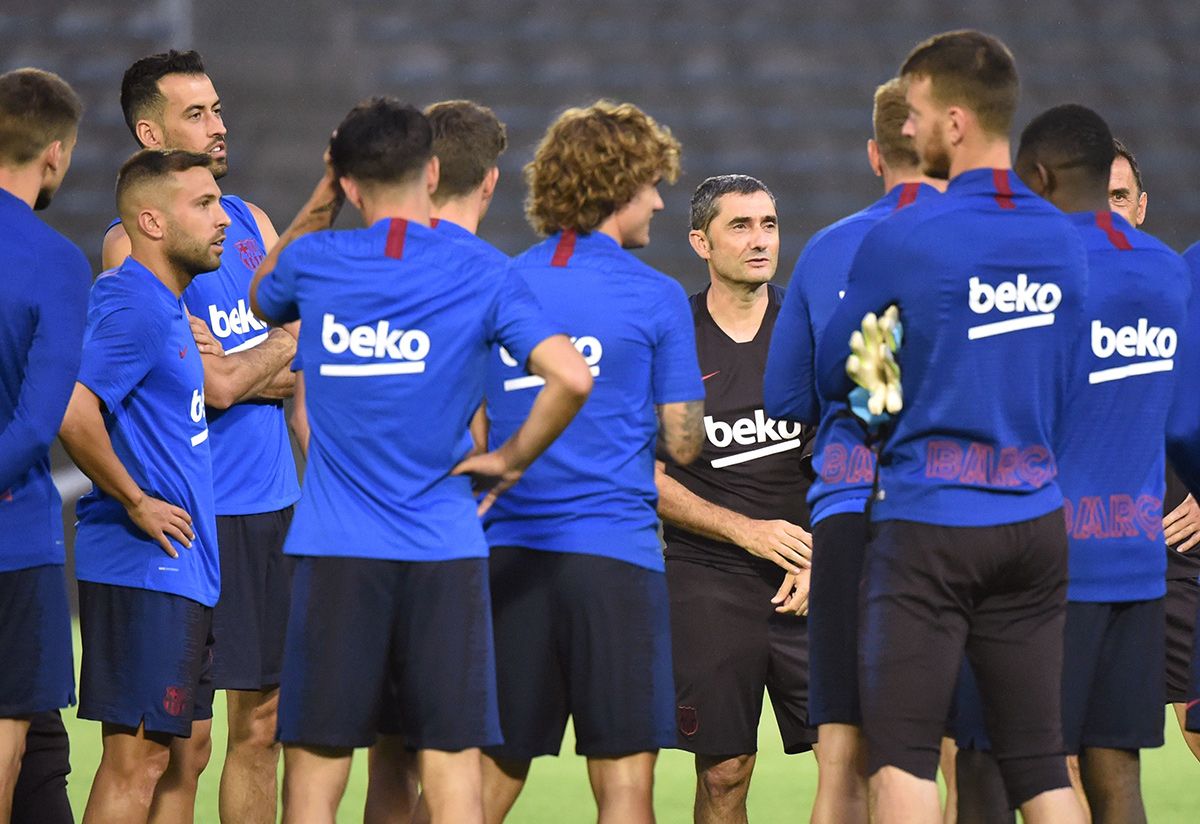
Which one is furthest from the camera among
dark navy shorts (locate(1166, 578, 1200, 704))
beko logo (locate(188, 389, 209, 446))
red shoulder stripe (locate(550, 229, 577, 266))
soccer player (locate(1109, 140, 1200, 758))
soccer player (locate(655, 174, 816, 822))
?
dark navy shorts (locate(1166, 578, 1200, 704))

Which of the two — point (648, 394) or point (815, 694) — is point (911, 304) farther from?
point (815, 694)

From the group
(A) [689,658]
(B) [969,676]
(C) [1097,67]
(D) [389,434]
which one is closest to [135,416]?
(D) [389,434]

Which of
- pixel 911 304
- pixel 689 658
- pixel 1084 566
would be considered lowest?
pixel 689 658

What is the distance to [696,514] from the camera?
4.96 meters

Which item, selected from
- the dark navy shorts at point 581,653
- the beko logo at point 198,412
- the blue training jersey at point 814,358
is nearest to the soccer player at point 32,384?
the beko logo at point 198,412

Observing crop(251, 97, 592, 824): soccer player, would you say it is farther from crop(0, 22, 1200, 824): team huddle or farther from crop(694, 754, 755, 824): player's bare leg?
crop(694, 754, 755, 824): player's bare leg

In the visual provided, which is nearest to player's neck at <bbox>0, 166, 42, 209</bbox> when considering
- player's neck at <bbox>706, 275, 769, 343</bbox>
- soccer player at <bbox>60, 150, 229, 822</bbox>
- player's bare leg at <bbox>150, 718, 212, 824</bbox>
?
soccer player at <bbox>60, 150, 229, 822</bbox>

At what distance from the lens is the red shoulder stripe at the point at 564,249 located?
391cm

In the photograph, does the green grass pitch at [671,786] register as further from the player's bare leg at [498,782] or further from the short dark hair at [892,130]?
the short dark hair at [892,130]

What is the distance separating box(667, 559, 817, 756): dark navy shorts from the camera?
495 cm

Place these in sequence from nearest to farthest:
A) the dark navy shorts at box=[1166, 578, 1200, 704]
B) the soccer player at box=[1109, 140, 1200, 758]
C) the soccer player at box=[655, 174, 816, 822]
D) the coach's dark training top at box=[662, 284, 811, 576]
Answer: the soccer player at box=[655, 174, 816, 822]
the coach's dark training top at box=[662, 284, 811, 576]
the soccer player at box=[1109, 140, 1200, 758]
the dark navy shorts at box=[1166, 578, 1200, 704]

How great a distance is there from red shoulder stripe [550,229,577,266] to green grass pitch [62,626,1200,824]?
2.48m

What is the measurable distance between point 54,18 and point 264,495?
658 centimetres

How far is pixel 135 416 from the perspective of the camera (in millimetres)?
4305
